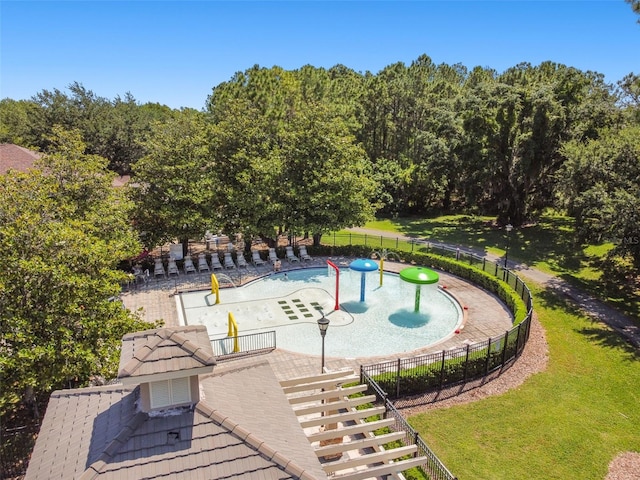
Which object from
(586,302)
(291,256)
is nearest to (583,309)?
(586,302)

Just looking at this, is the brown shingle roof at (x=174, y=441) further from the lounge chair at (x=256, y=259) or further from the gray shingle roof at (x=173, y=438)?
the lounge chair at (x=256, y=259)

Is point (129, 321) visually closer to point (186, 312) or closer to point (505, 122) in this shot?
point (186, 312)

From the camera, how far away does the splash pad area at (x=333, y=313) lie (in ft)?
61.3

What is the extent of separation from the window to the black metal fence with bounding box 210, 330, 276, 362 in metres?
9.12

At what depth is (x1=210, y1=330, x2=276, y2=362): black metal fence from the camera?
55.6 ft

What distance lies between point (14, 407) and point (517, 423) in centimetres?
1526

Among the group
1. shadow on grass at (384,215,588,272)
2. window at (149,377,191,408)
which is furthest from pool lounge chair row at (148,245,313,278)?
window at (149,377,191,408)

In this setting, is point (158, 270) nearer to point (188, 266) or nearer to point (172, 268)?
point (172, 268)

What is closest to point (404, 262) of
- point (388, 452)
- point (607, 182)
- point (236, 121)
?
point (607, 182)

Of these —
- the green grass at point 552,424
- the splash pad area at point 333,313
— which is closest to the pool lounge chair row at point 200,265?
the splash pad area at point 333,313

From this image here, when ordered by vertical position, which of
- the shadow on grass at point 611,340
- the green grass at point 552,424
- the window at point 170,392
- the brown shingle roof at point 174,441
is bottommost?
the green grass at point 552,424

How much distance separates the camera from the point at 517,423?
13281 mm

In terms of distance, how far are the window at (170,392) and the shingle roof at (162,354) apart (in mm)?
254

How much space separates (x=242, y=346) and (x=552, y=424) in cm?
1143
